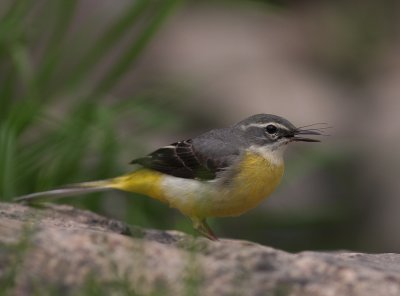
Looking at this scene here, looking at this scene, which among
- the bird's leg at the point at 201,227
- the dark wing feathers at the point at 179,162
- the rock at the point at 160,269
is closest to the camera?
the rock at the point at 160,269

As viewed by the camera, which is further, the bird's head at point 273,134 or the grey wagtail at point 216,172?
the bird's head at point 273,134

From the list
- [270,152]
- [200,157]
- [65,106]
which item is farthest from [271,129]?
[65,106]

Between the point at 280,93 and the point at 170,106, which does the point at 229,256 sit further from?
the point at 280,93

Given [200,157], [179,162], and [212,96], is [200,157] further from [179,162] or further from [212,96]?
[212,96]

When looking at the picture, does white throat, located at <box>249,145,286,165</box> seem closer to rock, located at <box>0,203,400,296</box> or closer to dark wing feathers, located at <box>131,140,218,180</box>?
dark wing feathers, located at <box>131,140,218,180</box>

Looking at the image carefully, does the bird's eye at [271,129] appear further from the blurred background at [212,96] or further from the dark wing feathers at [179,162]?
the blurred background at [212,96]

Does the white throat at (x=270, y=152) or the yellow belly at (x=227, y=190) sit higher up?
the white throat at (x=270, y=152)

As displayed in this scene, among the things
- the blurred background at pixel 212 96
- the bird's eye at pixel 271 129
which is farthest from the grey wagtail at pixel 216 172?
the blurred background at pixel 212 96

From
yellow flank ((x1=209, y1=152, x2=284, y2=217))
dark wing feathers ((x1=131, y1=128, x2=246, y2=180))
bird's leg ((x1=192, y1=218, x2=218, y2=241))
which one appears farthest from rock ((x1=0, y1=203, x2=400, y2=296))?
dark wing feathers ((x1=131, y1=128, x2=246, y2=180))
